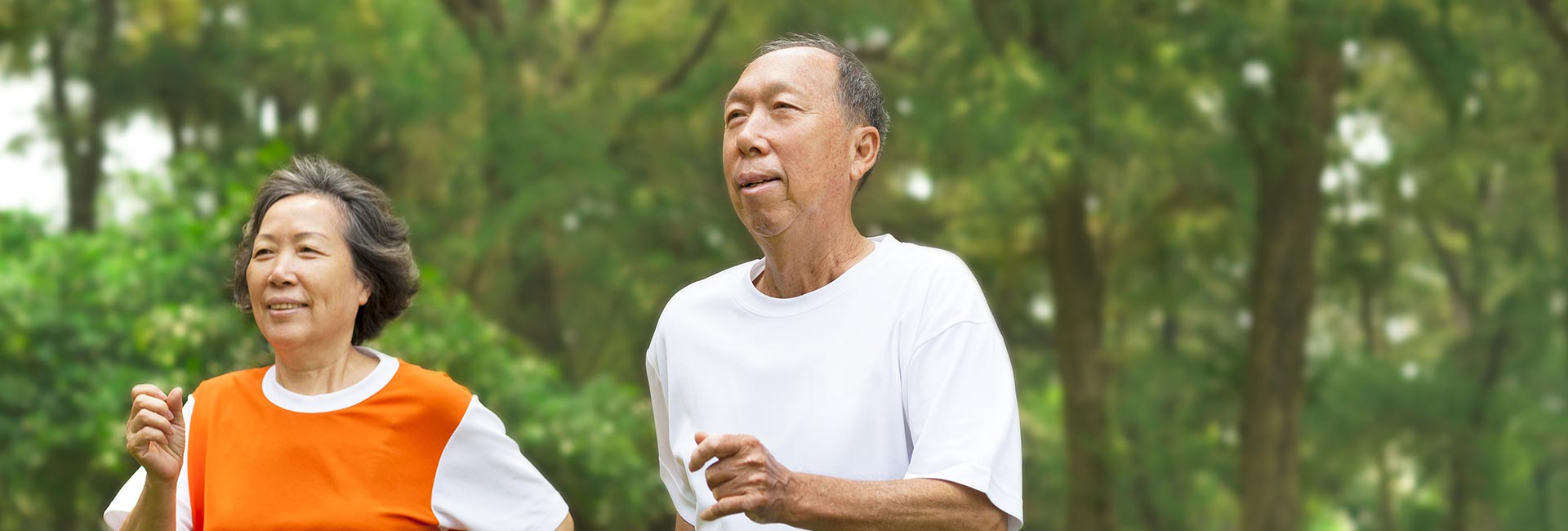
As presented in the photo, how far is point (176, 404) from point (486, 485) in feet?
1.98

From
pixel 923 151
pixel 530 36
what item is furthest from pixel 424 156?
pixel 923 151

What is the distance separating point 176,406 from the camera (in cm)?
266

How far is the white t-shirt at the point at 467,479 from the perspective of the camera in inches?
114

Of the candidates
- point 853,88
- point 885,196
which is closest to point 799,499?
point 853,88

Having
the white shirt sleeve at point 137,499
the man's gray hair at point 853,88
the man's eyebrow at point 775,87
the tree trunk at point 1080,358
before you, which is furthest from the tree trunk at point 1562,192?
the white shirt sleeve at point 137,499

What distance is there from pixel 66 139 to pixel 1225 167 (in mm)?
12308

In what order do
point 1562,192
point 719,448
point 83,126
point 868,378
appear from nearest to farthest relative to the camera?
point 719,448, point 868,378, point 1562,192, point 83,126

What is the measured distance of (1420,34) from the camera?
11977 mm

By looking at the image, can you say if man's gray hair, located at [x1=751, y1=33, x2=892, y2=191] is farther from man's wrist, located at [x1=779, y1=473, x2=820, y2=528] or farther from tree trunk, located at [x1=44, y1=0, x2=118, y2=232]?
tree trunk, located at [x1=44, y1=0, x2=118, y2=232]

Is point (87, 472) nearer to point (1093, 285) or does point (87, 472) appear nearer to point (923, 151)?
point (923, 151)

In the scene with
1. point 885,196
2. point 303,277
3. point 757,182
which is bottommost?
point 303,277

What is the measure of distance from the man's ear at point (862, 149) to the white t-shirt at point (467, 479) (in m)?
0.90

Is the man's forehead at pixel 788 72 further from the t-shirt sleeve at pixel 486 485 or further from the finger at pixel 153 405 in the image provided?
the finger at pixel 153 405

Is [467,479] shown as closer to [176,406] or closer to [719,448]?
[176,406]
